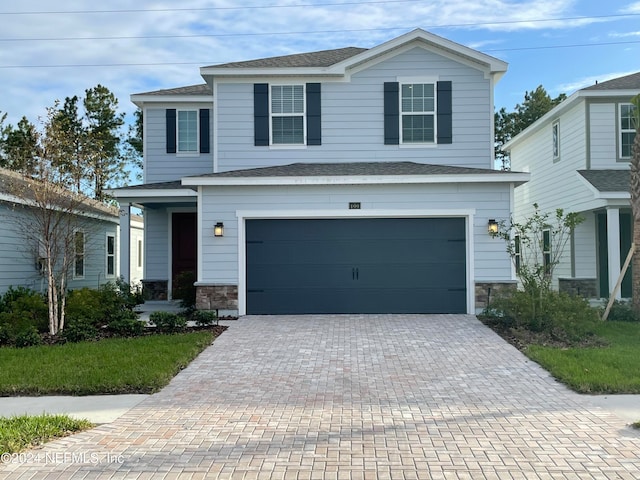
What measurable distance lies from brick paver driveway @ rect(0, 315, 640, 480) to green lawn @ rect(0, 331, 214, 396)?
1.14 ft

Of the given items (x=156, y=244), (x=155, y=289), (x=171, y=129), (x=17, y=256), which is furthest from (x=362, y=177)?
(x=17, y=256)

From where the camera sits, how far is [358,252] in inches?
501

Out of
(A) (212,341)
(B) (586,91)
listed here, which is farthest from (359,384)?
(B) (586,91)

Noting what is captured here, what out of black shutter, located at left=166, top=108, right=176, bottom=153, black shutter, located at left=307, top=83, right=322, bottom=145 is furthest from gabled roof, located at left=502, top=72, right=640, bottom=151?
black shutter, located at left=166, top=108, right=176, bottom=153

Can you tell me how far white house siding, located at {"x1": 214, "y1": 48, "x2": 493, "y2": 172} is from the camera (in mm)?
13898

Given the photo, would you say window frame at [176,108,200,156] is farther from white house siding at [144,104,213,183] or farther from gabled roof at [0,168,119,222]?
gabled roof at [0,168,119,222]

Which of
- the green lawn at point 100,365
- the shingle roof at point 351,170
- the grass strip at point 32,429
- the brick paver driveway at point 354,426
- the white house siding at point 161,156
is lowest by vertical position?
the brick paver driveway at point 354,426

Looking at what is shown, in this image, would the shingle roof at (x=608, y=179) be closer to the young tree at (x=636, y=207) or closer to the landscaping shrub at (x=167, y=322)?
the young tree at (x=636, y=207)

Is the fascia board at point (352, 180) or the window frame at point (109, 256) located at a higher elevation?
the fascia board at point (352, 180)

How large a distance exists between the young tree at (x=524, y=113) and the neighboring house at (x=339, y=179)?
2072 centimetres

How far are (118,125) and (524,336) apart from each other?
28.3 m

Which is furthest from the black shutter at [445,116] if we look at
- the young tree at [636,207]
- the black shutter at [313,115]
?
the young tree at [636,207]

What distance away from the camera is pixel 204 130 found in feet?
52.9

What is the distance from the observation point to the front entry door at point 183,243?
16.5 meters
